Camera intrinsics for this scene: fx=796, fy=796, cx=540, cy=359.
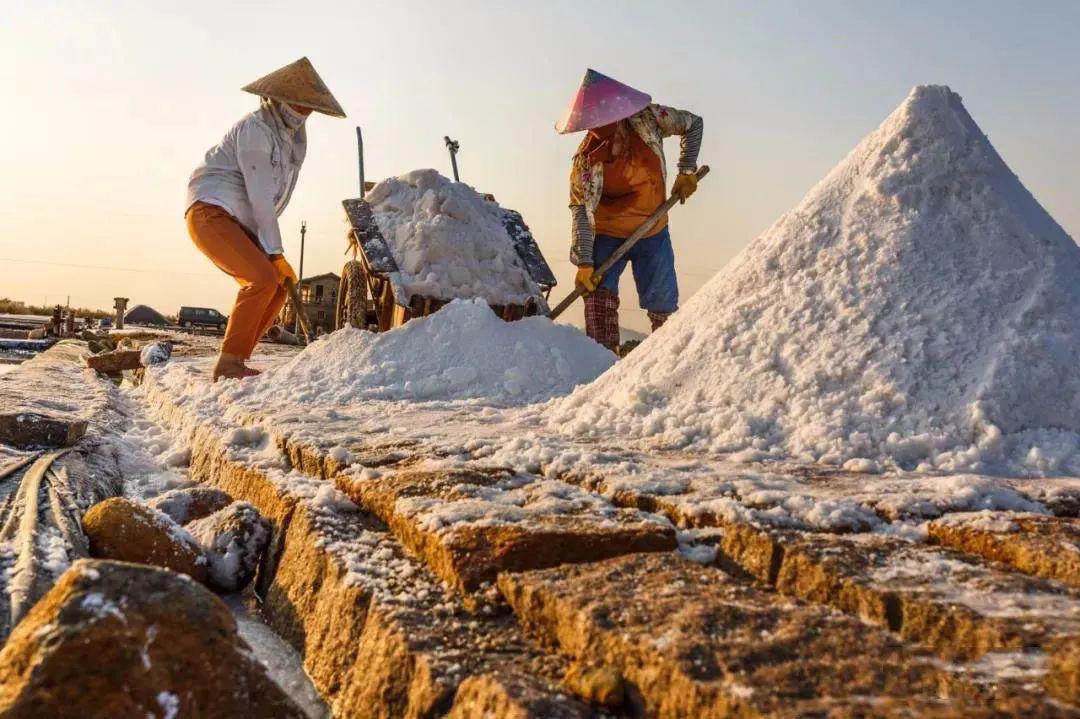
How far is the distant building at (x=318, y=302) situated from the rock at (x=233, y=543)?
10716 mm

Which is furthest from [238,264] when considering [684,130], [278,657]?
[278,657]

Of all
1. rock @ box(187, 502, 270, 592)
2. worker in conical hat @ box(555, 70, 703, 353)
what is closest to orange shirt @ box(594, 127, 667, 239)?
worker in conical hat @ box(555, 70, 703, 353)

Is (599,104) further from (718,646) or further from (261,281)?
(718,646)

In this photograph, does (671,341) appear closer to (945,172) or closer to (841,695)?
(945,172)

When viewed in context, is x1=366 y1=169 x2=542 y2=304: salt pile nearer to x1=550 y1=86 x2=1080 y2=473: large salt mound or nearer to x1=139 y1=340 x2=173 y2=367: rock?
x1=139 y1=340 x2=173 y2=367: rock

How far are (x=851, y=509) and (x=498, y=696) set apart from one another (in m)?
0.73

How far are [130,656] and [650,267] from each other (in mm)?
3863

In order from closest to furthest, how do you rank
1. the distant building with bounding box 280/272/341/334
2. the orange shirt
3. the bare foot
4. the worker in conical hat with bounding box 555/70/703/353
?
the bare foot < the worker in conical hat with bounding box 555/70/703/353 < the orange shirt < the distant building with bounding box 280/272/341/334

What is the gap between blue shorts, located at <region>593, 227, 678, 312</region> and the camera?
14.6ft

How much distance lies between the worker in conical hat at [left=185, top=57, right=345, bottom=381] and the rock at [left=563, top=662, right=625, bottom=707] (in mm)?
3460

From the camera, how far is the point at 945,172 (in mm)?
2355

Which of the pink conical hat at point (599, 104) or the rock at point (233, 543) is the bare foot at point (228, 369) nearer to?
the pink conical hat at point (599, 104)

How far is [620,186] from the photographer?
4406mm

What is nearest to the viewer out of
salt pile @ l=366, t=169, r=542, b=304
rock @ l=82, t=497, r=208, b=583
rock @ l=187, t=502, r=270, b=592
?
rock @ l=82, t=497, r=208, b=583
